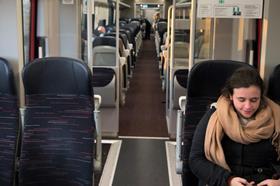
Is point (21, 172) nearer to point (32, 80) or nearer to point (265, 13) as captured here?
point (32, 80)

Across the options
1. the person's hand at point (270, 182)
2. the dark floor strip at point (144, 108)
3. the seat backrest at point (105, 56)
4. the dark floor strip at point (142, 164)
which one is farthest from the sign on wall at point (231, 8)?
the seat backrest at point (105, 56)

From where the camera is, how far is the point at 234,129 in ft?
6.72

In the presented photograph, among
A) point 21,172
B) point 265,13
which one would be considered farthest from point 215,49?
point 21,172

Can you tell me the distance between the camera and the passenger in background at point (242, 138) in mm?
2047

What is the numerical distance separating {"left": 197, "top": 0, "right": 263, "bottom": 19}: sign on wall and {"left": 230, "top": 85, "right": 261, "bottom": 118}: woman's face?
102 cm

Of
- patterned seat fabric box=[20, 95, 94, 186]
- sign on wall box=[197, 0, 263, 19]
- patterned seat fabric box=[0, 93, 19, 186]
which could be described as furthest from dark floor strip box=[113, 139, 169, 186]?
sign on wall box=[197, 0, 263, 19]

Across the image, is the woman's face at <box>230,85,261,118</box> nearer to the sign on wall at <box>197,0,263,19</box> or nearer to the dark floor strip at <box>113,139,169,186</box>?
the sign on wall at <box>197,0,263,19</box>

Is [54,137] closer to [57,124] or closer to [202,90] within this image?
[57,124]

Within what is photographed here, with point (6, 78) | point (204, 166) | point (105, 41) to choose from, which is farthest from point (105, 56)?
point (204, 166)

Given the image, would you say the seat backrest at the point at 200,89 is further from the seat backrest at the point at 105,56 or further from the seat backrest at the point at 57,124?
the seat backrest at the point at 105,56

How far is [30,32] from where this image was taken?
3713mm

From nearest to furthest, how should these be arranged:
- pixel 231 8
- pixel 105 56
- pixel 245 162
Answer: pixel 245 162
pixel 231 8
pixel 105 56

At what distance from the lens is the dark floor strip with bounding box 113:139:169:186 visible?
3812 mm

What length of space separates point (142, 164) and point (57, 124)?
1.73m
